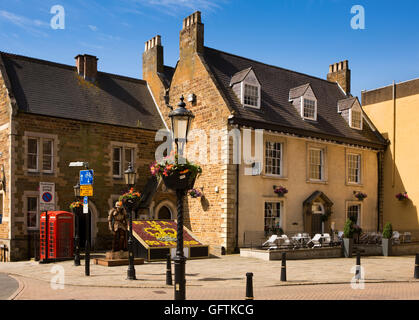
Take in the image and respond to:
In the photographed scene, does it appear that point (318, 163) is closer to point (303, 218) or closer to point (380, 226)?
point (303, 218)

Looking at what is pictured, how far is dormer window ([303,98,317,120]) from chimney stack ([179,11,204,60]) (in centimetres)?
684

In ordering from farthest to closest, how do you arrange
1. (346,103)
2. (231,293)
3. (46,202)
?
(346,103) < (46,202) < (231,293)

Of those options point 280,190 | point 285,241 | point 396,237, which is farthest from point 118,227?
point 396,237

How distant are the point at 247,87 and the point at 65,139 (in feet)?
32.8

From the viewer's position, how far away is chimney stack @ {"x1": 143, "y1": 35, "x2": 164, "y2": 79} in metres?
29.9

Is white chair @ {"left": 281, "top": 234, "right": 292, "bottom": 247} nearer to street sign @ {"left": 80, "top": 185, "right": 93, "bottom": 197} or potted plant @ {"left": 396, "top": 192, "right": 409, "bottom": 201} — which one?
potted plant @ {"left": 396, "top": 192, "right": 409, "bottom": 201}

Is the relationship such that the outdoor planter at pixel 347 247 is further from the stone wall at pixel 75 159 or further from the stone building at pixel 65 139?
the stone wall at pixel 75 159

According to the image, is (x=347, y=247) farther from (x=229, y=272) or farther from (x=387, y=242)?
(x=229, y=272)

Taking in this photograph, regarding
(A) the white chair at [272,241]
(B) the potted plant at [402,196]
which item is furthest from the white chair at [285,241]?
(B) the potted plant at [402,196]

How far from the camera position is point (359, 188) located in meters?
28.7

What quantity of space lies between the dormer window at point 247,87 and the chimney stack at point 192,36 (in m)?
2.75

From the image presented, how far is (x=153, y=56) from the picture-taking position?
99.0 ft

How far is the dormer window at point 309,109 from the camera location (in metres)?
27.0
